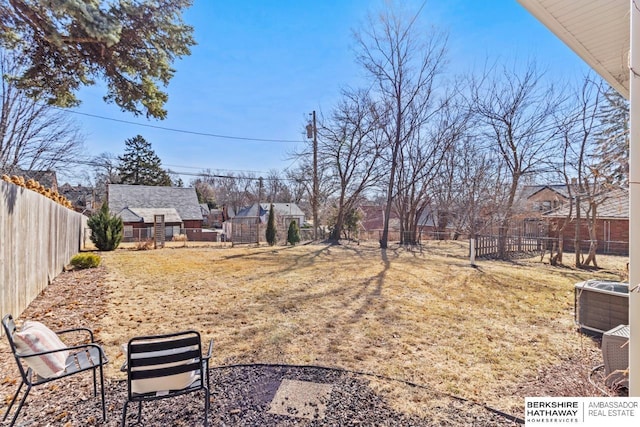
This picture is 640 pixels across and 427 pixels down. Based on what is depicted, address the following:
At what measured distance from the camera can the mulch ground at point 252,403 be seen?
2209 mm

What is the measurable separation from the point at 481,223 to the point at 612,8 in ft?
38.9

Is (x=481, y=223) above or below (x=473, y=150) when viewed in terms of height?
below

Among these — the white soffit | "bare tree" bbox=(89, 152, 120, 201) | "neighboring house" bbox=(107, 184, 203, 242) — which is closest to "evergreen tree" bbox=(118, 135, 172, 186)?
"bare tree" bbox=(89, 152, 120, 201)

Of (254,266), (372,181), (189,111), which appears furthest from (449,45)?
(189,111)

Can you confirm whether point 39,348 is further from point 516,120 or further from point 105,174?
point 105,174

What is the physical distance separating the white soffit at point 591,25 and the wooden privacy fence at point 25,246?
6029mm

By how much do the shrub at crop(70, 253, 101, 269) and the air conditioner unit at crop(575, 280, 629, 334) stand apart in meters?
10.8

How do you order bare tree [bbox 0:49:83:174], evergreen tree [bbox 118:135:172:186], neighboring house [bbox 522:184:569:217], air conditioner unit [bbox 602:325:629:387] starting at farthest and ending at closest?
evergreen tree [bbox 118:135:172:186], neighboring house [bbox 522:184:569:217], bare tree [bbox 0:49:83:174], air conditioner unit [bbox 602:325:629:387]

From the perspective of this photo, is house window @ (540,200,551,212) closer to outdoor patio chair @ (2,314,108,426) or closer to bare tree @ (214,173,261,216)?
outdoor patio chair @ (2,314,108,426)

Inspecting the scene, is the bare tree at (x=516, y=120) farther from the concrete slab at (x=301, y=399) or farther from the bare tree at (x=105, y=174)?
the bare tree at (x=105, y=174)

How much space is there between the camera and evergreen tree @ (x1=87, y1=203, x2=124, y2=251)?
12.5 metres

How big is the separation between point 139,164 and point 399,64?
34266 millimetres

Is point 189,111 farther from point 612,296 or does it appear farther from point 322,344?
point 612,296

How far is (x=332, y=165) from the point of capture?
17.8m
